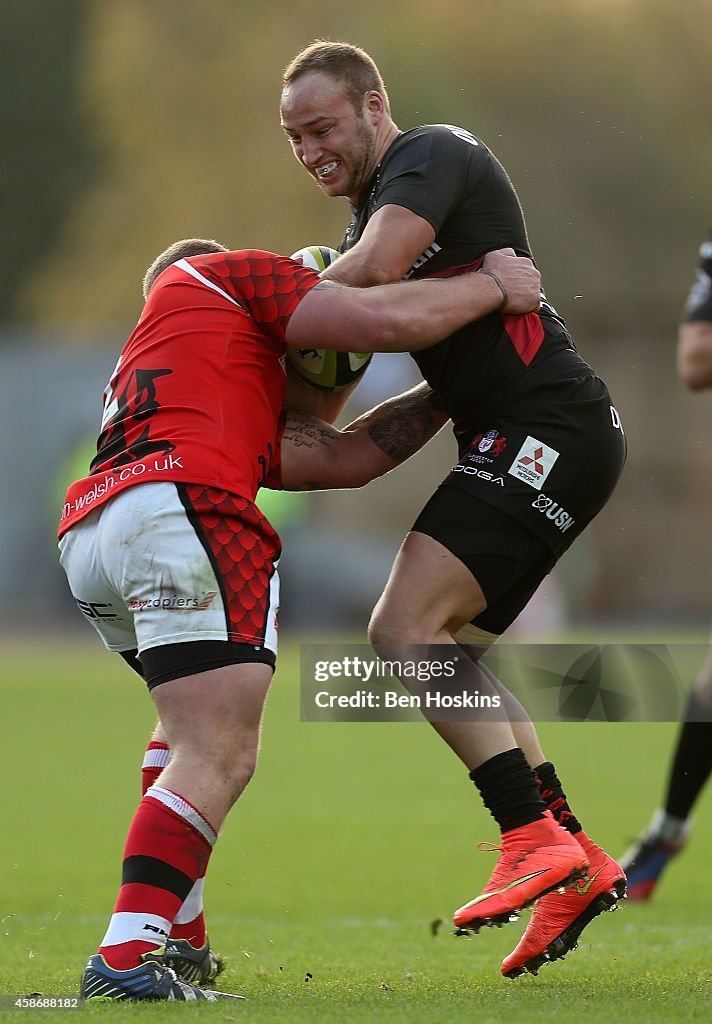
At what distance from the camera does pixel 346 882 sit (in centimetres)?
637

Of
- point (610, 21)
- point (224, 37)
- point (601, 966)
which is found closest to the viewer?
point (601, 966)

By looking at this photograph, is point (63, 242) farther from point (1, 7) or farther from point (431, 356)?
point (431, 356)

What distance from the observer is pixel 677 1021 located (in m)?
3.27

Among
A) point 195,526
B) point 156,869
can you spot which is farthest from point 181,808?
point 195,526

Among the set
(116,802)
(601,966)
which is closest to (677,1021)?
(601,966)

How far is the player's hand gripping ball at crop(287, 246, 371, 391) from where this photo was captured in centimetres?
420

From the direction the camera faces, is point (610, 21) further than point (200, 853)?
Yes

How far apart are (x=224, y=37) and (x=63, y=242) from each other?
448 inches

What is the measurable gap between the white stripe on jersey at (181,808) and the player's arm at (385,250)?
1.42 m

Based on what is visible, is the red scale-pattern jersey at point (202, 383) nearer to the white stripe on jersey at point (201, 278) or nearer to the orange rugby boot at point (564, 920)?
the white stripe on jersey at point (201, 278)

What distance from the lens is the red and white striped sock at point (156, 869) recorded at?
3.46 meters

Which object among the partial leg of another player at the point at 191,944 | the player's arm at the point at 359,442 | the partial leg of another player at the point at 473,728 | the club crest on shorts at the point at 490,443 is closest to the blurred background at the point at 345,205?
the player's arm at the point at 359,442

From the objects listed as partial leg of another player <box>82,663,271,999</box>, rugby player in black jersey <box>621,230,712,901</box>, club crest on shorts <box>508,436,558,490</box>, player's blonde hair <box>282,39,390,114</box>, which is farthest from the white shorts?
rugby player in black jersey <box>621,230,712,901</box>

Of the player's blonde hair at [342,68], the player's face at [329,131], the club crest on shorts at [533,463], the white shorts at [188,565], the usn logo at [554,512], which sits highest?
the player's blonde hair at [342,68]
